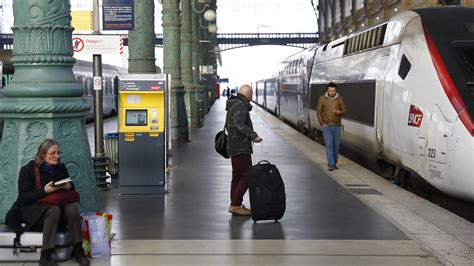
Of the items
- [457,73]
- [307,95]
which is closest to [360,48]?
[457,73]

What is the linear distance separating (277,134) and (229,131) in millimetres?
16643

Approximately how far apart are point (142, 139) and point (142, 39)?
3008mm

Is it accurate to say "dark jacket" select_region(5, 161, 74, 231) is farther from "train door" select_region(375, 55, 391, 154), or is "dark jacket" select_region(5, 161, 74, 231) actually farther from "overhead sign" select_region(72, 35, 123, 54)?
"train door" select_region(375, 55, 391, 154)

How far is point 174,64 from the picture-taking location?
2202 centimetres

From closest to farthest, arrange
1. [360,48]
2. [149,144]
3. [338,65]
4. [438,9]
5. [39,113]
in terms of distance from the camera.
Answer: [39,113]
[149,144]
[438,9]
[360,48]
[338,65]

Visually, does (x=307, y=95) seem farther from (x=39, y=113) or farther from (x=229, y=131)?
(x=39, y=113)

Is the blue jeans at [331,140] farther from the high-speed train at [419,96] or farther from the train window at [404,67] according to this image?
the train window at [404,67]

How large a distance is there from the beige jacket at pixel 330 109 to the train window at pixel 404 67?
8.04 ft

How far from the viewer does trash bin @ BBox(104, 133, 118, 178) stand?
12.5 meters

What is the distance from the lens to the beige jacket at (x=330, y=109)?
14.0 meters

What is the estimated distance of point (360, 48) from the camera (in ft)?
50.8

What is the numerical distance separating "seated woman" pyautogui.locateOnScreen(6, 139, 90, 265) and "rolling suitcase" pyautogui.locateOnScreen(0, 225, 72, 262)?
82 mm

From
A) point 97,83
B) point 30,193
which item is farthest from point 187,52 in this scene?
point 30,193

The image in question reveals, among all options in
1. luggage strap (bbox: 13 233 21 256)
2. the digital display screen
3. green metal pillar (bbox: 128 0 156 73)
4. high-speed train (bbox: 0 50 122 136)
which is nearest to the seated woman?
luggage strap (bbox: 13 233 21 256)
